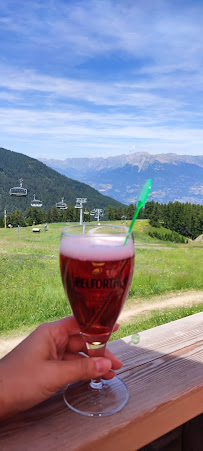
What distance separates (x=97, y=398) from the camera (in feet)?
1.77

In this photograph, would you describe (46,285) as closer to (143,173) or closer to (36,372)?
(36,372)

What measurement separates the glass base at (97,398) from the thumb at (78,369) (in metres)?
0.05

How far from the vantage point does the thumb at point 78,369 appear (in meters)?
0.47

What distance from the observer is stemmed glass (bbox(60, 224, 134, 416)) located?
0.45m

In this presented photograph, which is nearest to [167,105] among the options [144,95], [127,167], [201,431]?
[144,95]

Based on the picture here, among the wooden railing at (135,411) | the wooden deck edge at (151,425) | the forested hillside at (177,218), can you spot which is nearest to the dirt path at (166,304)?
the wooden railing at (135,411)

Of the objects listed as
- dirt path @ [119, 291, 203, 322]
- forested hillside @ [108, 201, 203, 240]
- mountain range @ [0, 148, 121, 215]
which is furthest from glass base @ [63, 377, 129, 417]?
mountain range @ [0, 148, 121, 215]

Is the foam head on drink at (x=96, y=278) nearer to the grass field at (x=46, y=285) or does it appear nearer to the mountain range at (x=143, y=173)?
the grass field at (x=46, y=285)

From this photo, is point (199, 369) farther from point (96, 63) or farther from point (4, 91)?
point (4, 91)

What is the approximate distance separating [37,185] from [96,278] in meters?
50.7

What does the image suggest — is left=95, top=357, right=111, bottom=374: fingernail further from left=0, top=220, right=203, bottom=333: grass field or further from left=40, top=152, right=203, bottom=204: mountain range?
left=40, top=152, right=203, bottom=204: mountain range

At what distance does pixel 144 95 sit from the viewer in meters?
33.6

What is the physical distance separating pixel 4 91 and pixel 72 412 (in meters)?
40.6

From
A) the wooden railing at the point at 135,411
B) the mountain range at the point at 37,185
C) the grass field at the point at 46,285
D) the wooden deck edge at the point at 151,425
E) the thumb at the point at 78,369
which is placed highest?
the mountain range at the point at 37,185
